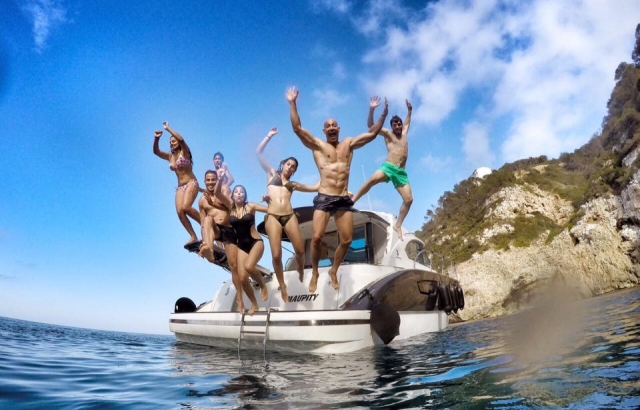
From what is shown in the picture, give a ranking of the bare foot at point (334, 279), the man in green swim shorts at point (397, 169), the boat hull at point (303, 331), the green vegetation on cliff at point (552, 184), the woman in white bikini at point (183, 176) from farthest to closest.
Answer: the green vegetation on cliff at point (552, 184) → the woman in white bikini at point (183, 176) → the man in green swim shorts at point (397, 169) → the bare foot at point (334, 279) → the boat hull at point (303, 331)

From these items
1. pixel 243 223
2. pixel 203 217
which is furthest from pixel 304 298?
pixel 203 217

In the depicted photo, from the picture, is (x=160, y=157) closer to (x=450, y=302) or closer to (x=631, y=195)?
(x=450, y=302)

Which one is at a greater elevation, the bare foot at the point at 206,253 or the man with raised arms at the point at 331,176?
the man with raised arms at the point at 331,176

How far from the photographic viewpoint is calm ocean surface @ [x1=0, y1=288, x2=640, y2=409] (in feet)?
8.96

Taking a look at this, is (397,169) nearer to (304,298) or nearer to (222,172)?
(304,298)

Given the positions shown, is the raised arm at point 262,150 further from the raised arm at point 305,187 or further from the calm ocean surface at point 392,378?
the calm ocean surface at point 392,378

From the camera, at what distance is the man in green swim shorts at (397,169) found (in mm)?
8594

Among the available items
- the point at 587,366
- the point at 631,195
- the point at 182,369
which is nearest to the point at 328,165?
the point at 182,369

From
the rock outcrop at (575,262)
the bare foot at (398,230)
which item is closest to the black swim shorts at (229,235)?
the bare foot at (398,230)

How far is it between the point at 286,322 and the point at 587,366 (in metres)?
3.99

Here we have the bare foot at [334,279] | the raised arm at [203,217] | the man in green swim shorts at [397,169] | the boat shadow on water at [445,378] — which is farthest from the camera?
the man in green swim shorts at [397,169]

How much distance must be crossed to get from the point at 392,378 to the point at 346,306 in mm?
2556

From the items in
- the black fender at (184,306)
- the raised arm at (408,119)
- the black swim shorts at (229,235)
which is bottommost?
the black fender at (184,306)

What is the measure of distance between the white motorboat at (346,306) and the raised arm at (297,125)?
245cm
